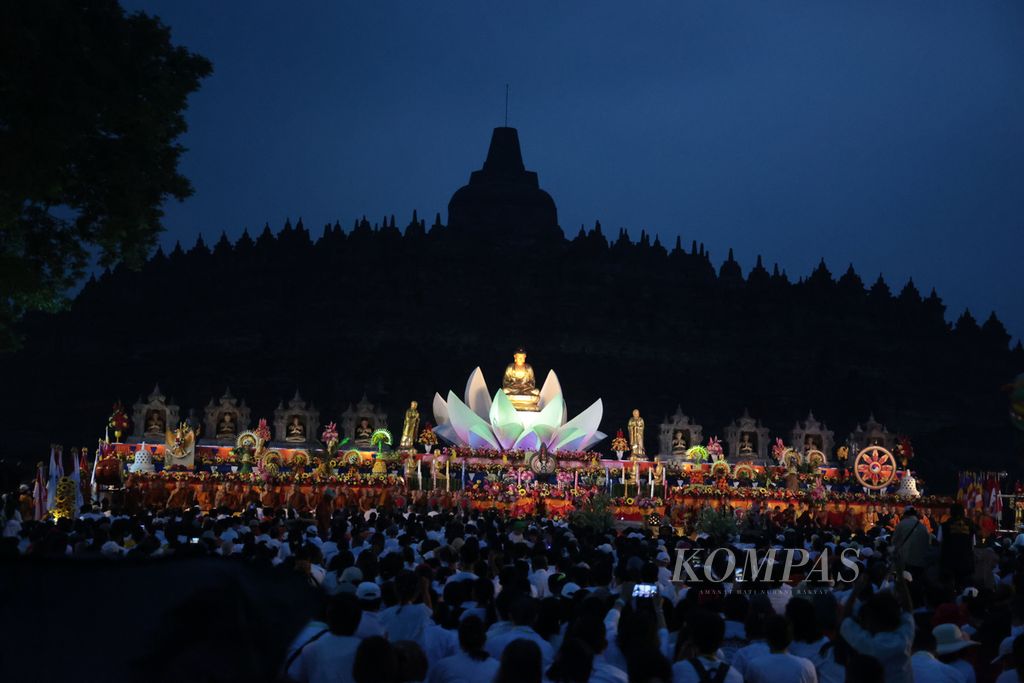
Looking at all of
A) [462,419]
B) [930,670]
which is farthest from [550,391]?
[930,670]

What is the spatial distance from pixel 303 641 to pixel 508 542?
7.66m

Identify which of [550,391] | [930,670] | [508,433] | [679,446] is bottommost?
[930,670]

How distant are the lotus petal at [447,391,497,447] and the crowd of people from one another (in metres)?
30.6

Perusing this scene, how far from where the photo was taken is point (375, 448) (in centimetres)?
4650

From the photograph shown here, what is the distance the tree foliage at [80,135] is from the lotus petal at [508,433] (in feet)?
94.5

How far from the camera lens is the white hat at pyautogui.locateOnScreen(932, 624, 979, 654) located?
24.6ft

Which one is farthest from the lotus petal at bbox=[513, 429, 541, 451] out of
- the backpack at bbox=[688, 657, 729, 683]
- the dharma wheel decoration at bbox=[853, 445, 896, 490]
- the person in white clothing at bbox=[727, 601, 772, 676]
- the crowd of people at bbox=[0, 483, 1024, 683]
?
the backpack at bbox=[688, 657, 729, 683]

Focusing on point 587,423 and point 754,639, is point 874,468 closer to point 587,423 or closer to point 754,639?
A: point 587,423

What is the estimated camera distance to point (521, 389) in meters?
46.4

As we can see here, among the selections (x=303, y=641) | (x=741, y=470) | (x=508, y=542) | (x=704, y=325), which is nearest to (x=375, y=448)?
(x=741, y=470)

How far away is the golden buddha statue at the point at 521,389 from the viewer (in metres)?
46.3

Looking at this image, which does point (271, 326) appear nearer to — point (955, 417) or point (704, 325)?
point (704, 325)

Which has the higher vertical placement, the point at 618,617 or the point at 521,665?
the point at 521,665

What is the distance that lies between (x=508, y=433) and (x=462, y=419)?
179 centimetres
